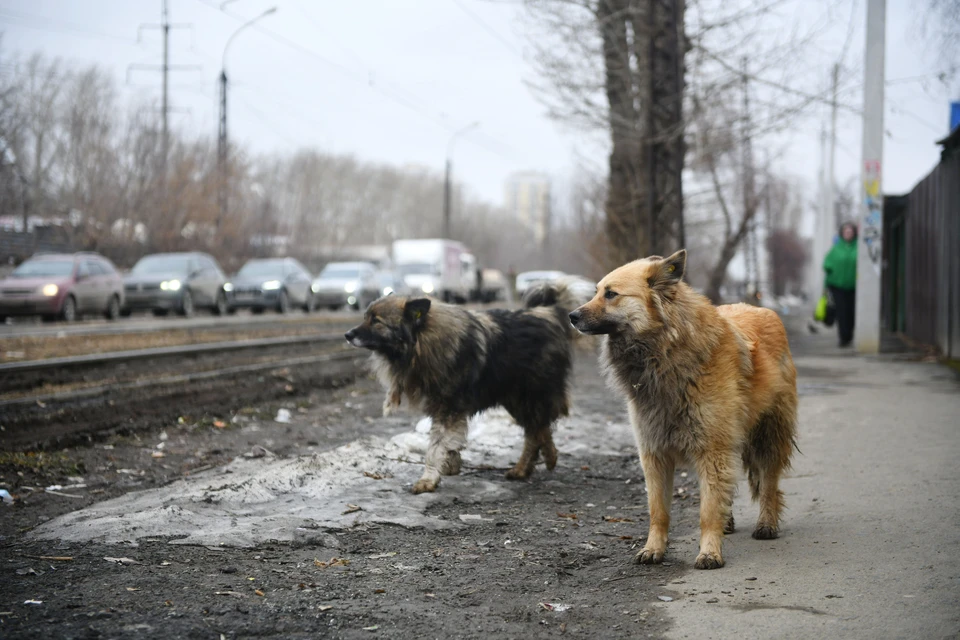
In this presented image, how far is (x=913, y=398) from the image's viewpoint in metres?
10.1

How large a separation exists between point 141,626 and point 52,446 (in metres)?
4.91

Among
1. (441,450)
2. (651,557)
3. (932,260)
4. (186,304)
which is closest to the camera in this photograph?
(651,557)

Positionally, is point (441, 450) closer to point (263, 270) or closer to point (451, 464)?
point (451, 464)

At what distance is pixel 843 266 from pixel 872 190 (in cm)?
160

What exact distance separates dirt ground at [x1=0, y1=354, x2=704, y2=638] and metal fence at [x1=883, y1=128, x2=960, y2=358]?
312 inches

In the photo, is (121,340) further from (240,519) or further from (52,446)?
(240,519)

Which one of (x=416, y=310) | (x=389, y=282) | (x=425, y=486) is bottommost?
(x=425, y=486)

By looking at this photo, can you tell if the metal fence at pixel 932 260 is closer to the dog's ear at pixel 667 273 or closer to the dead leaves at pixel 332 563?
the dog's ear at pixel 667 273

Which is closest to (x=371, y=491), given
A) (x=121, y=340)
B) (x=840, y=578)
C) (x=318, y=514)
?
(x=318, y=514)

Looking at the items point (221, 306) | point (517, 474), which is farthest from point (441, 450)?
point (221, 306)

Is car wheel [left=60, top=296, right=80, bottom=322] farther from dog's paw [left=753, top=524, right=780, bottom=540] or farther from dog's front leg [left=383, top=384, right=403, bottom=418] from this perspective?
dog's paw [left=753, top=524, right=780, bottom=540]

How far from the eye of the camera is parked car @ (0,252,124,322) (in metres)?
23.3

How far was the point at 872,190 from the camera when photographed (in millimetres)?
15812

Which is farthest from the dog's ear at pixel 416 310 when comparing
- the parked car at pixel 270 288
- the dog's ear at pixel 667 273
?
the parked car at pixel 270 288
